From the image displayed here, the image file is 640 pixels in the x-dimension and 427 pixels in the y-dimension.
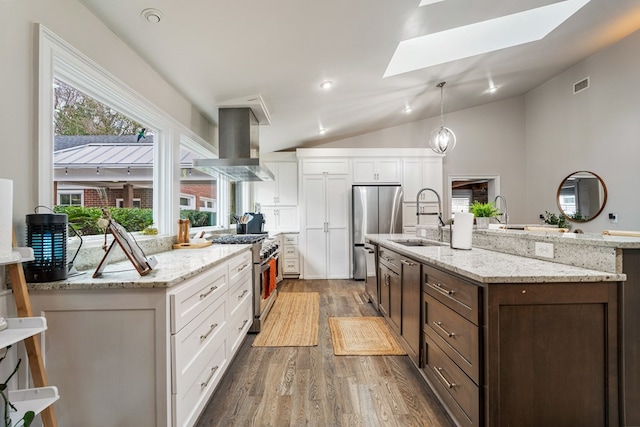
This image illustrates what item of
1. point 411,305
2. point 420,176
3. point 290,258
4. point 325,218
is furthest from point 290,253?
point 411,305

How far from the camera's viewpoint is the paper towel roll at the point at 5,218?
101 cm

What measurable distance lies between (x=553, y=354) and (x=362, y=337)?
5.59 feet

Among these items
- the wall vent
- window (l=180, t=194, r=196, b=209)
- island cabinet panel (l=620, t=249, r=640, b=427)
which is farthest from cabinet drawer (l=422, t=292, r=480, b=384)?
the wall vent

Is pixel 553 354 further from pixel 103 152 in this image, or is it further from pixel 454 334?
pixel 103 152

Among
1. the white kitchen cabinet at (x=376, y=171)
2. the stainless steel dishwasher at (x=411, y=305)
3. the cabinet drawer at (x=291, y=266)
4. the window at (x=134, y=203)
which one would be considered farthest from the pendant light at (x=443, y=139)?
the window at (x=134, y=203)

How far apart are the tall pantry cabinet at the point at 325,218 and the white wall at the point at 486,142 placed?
3.82ft

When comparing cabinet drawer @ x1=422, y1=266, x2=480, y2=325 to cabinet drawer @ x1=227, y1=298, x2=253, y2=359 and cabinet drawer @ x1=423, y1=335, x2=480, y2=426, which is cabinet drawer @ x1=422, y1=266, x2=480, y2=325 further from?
cabinet drawer @ x1=227, y1=298, x2=253, y2=359

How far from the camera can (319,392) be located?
6.26 ft

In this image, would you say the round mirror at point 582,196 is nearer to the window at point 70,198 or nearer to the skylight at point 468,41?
the skylight at point 468,41

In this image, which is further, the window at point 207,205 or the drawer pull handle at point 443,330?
the window at point 207,205

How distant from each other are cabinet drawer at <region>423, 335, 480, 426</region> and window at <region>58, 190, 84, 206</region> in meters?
2.43

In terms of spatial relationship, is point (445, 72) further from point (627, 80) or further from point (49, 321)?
point (49, 321)

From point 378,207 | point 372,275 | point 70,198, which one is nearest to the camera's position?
point 70,198

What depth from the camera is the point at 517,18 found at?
335 centimetres
